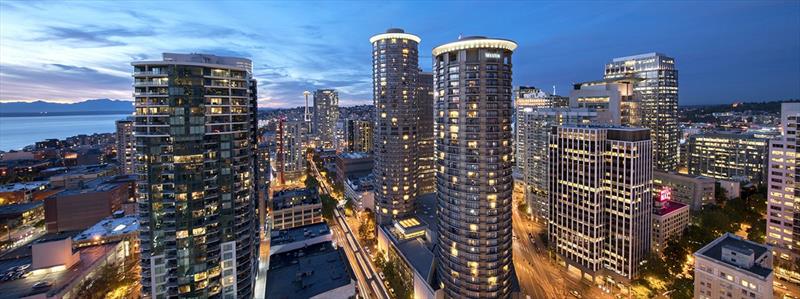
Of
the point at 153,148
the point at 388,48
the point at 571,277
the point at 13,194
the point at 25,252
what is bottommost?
the point at 571,277

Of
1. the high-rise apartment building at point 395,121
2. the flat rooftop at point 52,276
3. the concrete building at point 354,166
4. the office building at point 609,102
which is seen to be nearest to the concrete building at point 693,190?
the office building at point 609,102

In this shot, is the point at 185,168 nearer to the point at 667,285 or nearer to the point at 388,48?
Result: the point at 388,48

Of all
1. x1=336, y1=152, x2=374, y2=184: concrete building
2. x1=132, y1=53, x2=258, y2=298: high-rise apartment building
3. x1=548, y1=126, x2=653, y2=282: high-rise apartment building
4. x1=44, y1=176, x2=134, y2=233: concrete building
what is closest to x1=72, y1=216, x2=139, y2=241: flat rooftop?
x1=44, y1=176, x2=134, y2=233: concrete building

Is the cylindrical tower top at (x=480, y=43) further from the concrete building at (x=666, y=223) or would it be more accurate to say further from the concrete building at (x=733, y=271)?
the concrete building at (x=666, y=223)

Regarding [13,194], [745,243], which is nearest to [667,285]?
[745,243]

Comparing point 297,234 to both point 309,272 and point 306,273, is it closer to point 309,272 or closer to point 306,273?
point 309,272

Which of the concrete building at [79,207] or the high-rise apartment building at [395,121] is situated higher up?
the high-rise apartment building at [395,121]
